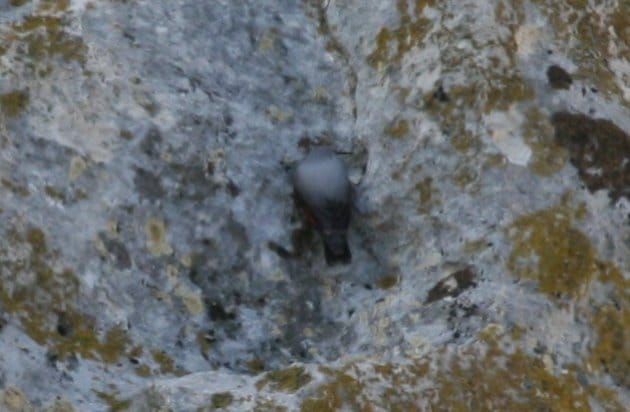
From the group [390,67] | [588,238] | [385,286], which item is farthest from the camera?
[390,67]

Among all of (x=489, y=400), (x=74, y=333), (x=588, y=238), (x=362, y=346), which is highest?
(x=588, y=238)

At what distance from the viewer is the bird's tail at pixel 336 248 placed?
8719 millimetres

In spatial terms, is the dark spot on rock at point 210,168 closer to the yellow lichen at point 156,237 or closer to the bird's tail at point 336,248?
the yellow lichen at point 156,237

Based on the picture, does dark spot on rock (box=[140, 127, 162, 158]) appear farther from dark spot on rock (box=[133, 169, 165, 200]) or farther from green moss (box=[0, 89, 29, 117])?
green moss (box=[0, 89, 29, 117])

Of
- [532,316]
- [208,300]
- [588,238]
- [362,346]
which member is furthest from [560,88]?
[208,300]

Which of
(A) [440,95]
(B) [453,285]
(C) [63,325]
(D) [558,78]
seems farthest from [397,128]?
(C) [63,325]

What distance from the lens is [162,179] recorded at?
877 centimetres

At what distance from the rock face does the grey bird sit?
0.16 m

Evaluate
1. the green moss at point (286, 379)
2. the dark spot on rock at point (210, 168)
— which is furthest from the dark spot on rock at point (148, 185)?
the green moss at point (286, 379)

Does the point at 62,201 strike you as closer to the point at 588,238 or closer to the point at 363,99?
the point at 363,99

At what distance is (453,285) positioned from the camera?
8.05 meters

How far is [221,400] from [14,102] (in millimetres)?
2996

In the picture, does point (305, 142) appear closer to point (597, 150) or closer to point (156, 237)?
point (156, 237)

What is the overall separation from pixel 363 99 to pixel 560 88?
A: 1644 mm
